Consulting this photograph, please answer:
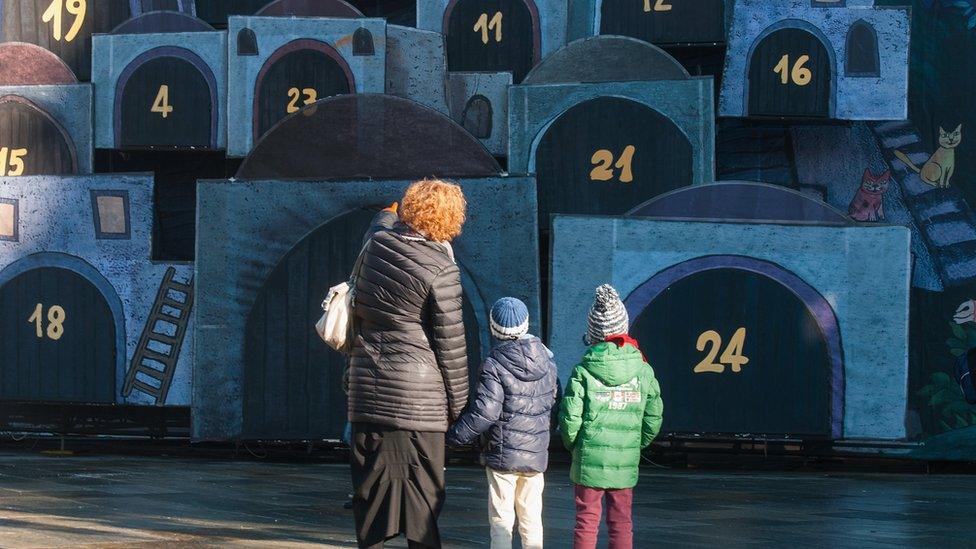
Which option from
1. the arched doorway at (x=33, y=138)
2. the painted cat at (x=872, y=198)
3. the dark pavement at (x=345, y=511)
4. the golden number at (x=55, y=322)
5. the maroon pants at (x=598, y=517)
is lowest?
the dark pavement at (x=345, y=511)

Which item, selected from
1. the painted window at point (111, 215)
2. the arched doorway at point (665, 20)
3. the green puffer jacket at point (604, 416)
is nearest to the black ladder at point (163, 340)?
the painted window at point (111, 215)

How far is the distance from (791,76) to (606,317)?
809cm

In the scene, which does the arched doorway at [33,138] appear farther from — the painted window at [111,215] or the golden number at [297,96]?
the golden number at [297,96]

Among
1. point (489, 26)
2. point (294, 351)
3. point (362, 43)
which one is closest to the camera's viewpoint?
point (294, 351)

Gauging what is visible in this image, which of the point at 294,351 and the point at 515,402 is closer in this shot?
the point at 515,402

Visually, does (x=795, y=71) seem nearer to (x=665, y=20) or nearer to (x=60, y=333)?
(x=665, y=20)

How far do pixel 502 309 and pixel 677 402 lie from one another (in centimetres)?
716

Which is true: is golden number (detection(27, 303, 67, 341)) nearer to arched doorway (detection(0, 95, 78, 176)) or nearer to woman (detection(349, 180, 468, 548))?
arched doorway (detection(0, 95, 78, 176))

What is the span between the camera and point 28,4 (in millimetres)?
15125

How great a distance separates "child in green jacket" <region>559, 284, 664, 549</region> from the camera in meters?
6.42

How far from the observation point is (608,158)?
13.6 m

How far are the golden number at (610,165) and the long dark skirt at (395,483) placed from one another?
808 cm

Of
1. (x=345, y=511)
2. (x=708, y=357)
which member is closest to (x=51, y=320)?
(x=345, y=511)

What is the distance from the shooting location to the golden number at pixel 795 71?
13.8 metres
